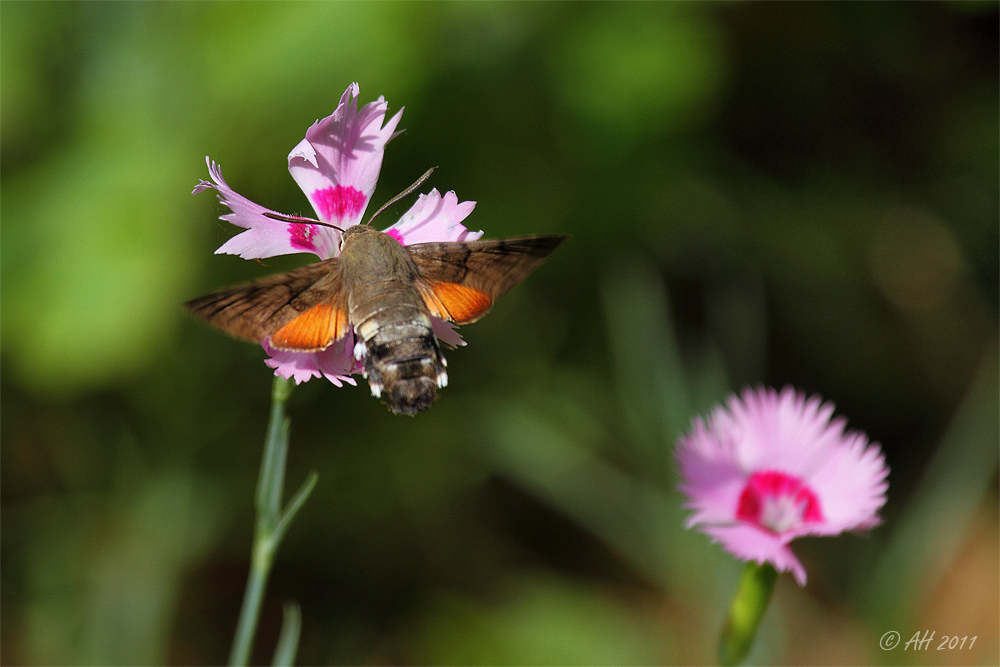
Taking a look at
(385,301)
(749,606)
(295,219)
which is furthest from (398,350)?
(749,606)

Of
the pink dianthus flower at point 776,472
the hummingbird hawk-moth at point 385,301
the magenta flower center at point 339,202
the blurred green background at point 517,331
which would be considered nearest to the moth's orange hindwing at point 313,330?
the hummingbird hawk-moth at point 385,301

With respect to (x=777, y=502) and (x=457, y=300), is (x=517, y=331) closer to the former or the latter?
(x=777, y=502)

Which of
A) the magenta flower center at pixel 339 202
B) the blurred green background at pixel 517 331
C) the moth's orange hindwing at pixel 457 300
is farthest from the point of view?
the blurred green background at pixel 517 331

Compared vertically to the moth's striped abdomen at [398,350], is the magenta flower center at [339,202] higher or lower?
higher

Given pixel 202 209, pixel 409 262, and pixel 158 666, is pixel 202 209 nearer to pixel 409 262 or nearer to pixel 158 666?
pixel 158 666

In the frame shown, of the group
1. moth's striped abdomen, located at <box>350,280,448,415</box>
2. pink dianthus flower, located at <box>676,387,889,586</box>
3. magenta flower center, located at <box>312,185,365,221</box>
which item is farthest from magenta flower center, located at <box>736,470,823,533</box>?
magenta flower center, located at <box>312,185,365,221</box>

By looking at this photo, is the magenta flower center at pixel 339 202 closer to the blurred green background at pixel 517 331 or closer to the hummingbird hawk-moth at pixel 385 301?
the hummingbird hawk-moth at pixel 385 301

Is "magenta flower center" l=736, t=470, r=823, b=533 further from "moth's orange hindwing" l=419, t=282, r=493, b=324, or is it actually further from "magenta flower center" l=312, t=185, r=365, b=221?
"magenta flower center" l=312, t=185, r=365, b=221

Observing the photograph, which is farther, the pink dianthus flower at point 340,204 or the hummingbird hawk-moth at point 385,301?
the pink dianthus flower at point 340,204
